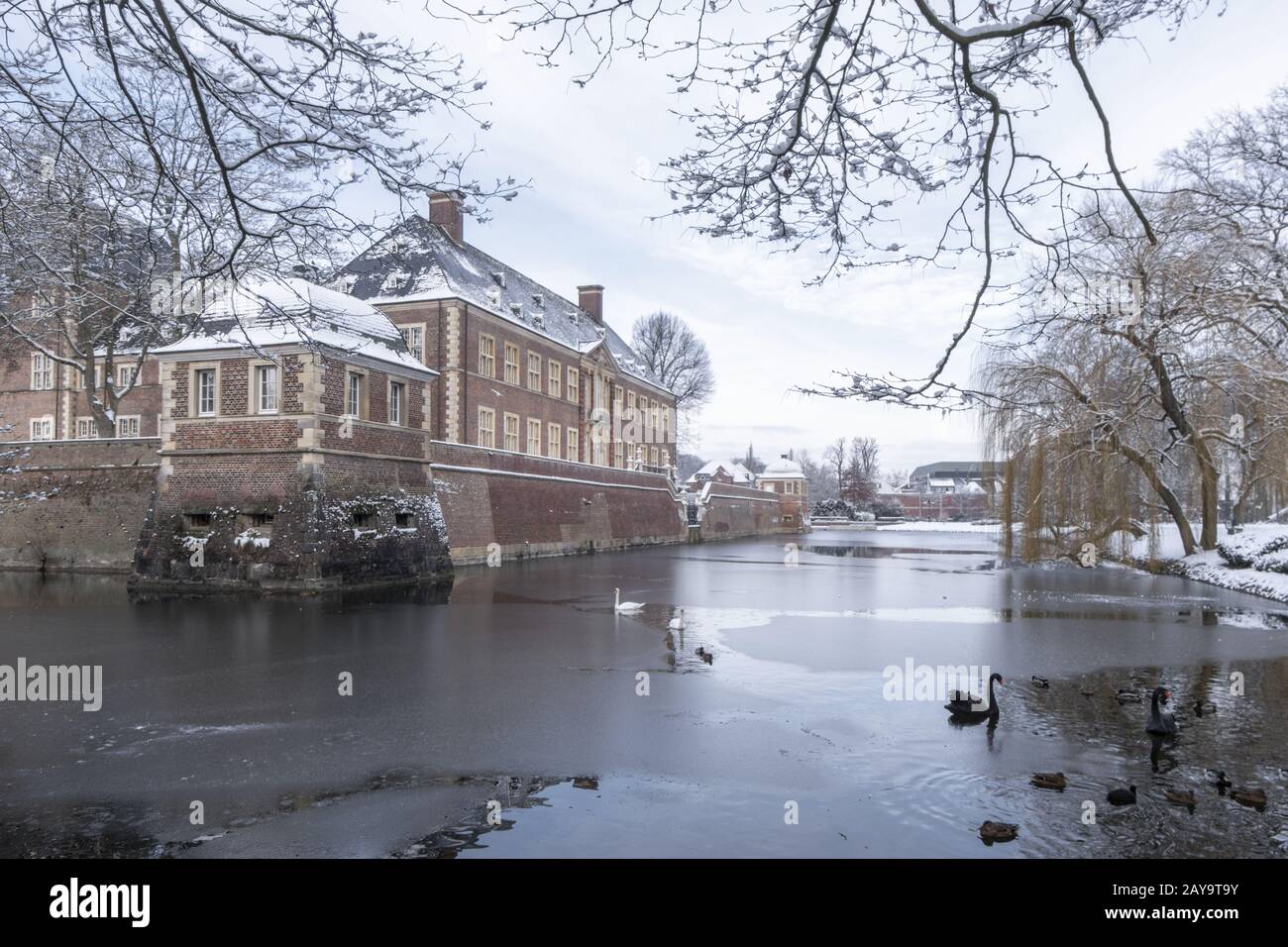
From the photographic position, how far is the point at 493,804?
5828 mm

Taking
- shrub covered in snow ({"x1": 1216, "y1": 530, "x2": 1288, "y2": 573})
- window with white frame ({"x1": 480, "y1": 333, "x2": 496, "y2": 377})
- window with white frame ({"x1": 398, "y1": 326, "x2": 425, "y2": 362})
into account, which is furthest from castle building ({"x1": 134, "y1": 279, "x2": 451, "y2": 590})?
shrub covered in snow ({"x1": 1216, "y1": 530, "x2": 1288, "y2": 573})

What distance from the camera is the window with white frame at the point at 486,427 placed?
3644 centimetres

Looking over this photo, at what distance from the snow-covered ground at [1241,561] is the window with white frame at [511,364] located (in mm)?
24765

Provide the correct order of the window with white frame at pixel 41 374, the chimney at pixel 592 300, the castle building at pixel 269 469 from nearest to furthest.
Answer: the castle building at pixel 269 469, the window with white frame at pixel 41 374, the chimney at pixel 592 300

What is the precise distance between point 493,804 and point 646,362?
5902 centimetres

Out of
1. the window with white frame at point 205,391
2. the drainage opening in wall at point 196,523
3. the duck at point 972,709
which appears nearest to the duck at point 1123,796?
the duck at point 972,709

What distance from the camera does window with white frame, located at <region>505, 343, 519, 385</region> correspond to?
38344 millimetres

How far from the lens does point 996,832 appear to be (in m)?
5.31

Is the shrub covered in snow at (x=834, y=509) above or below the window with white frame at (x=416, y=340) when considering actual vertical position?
below

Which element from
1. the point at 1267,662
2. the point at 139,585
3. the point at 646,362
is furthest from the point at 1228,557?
the point at 646,362

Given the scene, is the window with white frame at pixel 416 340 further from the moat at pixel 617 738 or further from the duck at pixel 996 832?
the duck at pixel 996 832

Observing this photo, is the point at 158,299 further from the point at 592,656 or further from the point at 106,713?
the point at 592,656

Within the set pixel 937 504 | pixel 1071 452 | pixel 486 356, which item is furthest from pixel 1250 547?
pixel 937 504
